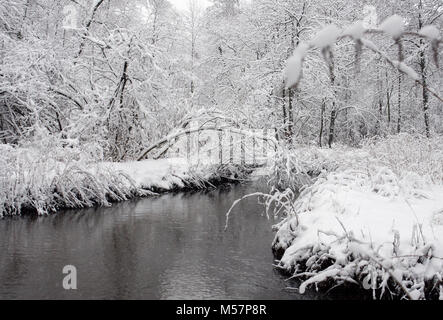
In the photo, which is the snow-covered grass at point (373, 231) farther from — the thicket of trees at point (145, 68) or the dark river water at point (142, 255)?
the thicket of trees at point (145, 68)

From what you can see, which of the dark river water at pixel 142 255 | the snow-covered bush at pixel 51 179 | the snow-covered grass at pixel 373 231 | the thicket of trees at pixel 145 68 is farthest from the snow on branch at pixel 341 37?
the snow-covered bush at pixel 51 179

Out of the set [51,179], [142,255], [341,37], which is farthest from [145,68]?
[341,37]

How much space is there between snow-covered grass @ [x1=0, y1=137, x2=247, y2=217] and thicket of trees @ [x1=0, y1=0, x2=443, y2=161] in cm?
72

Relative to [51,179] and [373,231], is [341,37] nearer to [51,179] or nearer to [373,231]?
[373,231]

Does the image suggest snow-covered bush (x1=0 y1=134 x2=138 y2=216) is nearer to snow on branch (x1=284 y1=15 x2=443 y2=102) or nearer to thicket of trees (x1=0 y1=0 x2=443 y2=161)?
thicket of trees (x1=0 y1=0 x2=443 y2=161)

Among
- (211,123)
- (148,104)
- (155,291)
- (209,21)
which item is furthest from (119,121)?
(209,21)

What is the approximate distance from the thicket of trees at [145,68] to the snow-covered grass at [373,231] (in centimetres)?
327

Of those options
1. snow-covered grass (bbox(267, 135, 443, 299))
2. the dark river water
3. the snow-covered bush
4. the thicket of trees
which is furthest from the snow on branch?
the snow-covered bush

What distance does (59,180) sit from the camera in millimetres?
10648

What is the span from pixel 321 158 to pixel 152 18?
31.4 ft

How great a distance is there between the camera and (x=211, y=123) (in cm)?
1570

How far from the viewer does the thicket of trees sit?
13711mm

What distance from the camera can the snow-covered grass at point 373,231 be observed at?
4.68m
